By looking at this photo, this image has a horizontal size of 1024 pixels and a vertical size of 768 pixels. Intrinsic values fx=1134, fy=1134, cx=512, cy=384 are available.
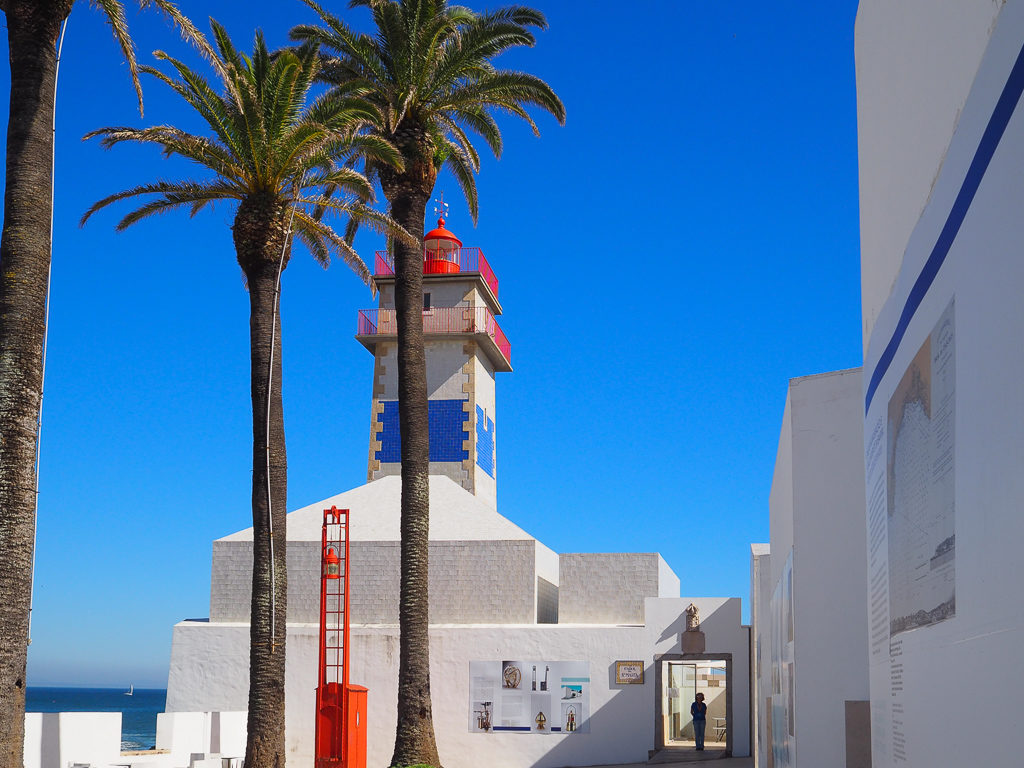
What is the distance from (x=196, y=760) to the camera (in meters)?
18.2

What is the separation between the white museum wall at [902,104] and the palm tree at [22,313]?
7.71m

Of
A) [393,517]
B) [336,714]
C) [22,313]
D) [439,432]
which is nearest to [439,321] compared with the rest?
[439,432]

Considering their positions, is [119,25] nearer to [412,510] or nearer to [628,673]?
[412,510]

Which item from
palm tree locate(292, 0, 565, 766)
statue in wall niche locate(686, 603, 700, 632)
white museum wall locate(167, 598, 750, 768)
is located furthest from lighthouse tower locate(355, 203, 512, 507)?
palm tree locate(292, 0, 565, 766)

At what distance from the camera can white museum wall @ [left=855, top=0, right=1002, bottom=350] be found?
13.3ft

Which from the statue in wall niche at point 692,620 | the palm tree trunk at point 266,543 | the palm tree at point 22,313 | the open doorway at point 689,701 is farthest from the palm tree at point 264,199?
the open doorway at point 689,701

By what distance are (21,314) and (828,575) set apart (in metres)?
7.88

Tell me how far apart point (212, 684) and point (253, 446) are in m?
9.84

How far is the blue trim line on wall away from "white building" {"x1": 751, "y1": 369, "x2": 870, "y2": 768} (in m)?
4.67

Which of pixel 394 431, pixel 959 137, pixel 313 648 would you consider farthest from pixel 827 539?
pixel 394 431

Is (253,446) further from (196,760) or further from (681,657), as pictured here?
(681,657)

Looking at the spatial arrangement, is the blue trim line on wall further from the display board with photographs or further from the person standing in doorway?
the person standing in doorway

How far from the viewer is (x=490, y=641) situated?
23312 mm

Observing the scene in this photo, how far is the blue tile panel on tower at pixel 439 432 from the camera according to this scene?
92.9 ft
